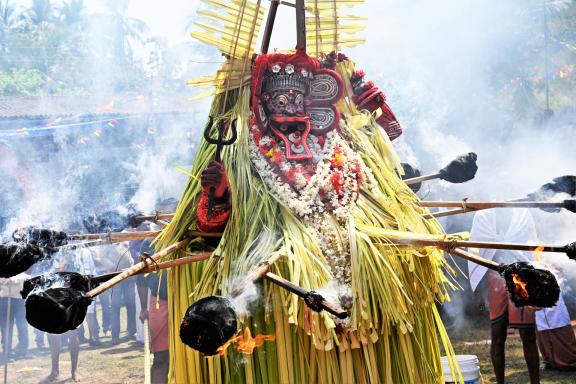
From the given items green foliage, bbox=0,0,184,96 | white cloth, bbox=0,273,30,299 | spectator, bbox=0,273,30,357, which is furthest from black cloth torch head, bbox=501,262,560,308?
green foliage, bbox=0,0,184,96

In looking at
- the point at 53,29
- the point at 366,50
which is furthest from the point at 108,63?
the point at 366,50

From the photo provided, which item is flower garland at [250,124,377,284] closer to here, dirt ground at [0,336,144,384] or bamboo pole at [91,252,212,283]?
bamboo pole at [91,252,212,283]

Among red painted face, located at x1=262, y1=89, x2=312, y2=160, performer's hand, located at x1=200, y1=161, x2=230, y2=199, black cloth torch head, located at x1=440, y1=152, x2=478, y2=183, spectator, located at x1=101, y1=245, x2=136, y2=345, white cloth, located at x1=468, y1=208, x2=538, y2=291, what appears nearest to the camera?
performer's hand, located at x1=200, y1=161, x2=230, y2=199

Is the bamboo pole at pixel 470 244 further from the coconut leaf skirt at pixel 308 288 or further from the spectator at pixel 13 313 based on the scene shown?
the spectator at pixel 13 313

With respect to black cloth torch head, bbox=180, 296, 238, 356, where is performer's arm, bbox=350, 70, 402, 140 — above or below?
above

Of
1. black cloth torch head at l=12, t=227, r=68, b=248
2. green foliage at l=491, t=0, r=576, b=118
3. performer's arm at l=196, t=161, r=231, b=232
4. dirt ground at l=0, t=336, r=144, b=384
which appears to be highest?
green foliage at l=491, t=0, r=576, b=118

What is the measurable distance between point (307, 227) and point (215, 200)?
0.48m

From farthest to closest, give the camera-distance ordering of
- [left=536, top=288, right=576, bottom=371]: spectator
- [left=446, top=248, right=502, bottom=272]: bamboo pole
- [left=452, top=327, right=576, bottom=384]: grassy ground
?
[left=536, top=288, right=576, bottom=371]: spectator → [left=452, top=327, right=576, bottom=384]: grassy ground → [left=446, top=248, right=502, bottom=272]: bamboo pole

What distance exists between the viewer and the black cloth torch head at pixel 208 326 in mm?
2797

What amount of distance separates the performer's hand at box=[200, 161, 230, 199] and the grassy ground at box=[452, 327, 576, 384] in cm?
409

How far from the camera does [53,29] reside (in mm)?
15500

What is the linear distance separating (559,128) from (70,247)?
893 cm

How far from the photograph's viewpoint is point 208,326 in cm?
279

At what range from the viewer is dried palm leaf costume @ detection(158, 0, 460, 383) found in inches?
142
